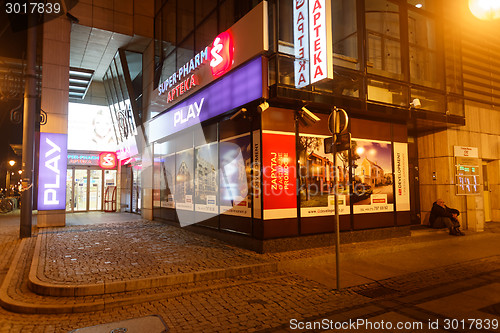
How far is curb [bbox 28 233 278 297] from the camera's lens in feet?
18.0

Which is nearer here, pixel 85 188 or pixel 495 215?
pixel 495 215

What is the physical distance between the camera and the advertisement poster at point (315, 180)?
29.0 ft

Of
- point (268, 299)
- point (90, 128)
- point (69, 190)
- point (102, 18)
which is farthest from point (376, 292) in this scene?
point (90, 128)

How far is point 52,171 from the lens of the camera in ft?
43.0

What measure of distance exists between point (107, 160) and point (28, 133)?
1005 centimetres

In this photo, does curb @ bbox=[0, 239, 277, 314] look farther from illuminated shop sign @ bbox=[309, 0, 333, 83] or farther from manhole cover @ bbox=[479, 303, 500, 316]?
illuminated shop sign @ bbox=[309, 0, 333, 83]

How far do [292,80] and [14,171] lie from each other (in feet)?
142

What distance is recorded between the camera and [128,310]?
16.6 feet

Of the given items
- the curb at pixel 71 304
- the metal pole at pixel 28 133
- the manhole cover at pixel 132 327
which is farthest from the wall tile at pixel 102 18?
the manhole cover at pixel 132 327

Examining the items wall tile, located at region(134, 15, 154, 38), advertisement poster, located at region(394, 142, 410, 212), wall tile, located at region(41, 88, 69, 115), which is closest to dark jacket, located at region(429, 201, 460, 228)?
advertisement poster, located at region(394, 142, 410, 212)

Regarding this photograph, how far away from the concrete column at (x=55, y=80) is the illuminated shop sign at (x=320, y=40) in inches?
423

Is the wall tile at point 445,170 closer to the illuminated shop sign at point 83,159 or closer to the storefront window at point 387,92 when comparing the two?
the storefront window at point 387,92

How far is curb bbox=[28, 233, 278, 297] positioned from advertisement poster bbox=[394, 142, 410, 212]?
19.6ft

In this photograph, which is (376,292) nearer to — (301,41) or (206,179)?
(301,41)
